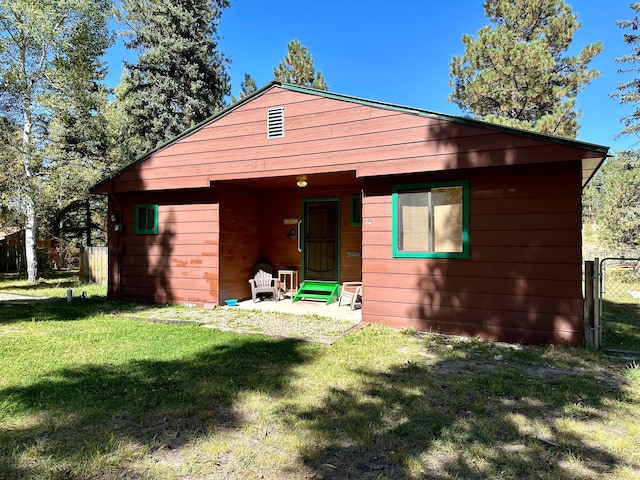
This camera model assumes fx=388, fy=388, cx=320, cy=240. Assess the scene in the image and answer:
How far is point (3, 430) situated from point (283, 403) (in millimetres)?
1878

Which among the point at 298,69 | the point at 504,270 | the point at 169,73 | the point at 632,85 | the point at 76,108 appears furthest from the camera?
the point at 298,69

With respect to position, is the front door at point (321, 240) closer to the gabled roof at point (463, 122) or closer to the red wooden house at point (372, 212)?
the red wooden house at point (372, 212)

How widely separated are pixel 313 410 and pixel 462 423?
107 centimetres

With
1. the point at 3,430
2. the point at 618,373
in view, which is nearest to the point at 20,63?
the point at 3,430

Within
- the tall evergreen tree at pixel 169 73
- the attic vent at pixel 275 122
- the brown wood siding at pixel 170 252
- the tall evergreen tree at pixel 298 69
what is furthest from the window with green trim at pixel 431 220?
the tall evergreen tree at pixel 169 73

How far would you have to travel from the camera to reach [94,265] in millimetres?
12641

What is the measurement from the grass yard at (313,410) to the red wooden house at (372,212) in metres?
0.83

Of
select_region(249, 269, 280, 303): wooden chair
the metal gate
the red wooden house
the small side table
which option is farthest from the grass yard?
the small side table

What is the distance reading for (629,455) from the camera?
232 centimetres

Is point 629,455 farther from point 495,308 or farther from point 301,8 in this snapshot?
point 301,8

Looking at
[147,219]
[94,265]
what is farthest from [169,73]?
[147,219]

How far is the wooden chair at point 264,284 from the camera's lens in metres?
7.91

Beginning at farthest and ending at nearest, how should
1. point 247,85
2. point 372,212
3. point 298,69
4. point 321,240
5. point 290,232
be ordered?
point 247,85
point 298,69
point 290,232
point 321,240
point 372,212

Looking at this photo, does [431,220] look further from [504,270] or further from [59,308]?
[59,308]
